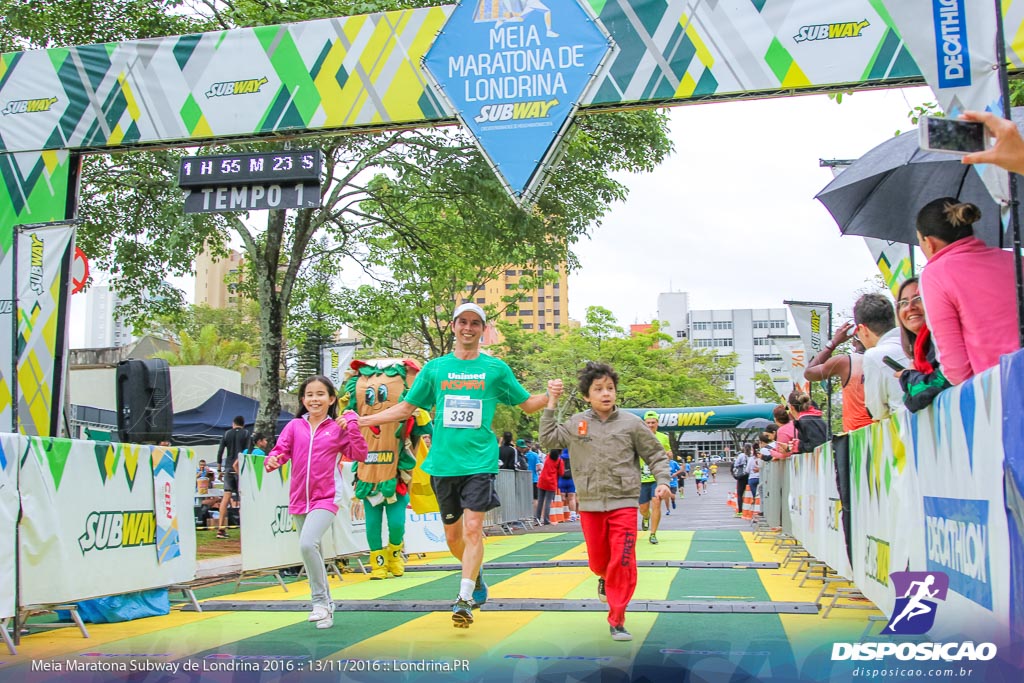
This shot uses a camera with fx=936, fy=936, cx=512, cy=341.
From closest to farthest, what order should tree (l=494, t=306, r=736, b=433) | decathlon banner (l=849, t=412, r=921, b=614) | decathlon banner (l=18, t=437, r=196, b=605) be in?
decathlon banner (l=849, t=412, r=921, b=614) < decathlon banner (l=18, t=437, r=196, b=605) < tree (l=494, t=306, r=736, b=433)

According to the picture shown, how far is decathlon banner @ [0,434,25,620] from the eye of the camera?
5574 mm

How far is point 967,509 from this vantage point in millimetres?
3652

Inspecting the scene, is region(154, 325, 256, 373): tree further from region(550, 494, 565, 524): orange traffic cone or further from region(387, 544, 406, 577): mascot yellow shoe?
region(387, 544, 406, 577): mascot yellow shoe

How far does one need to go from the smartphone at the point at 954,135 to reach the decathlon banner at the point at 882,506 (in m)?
1.34

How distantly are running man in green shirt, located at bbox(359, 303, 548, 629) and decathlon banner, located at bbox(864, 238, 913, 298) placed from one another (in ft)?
16.1

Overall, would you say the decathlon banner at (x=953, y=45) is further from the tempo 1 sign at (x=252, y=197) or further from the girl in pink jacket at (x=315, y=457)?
the tempo 1 sign at (x=252, y=197)

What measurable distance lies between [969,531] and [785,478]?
9.71 m

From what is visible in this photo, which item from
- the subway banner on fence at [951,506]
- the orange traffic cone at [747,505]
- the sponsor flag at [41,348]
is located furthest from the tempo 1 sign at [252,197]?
the orange traffic cone at [747,505]

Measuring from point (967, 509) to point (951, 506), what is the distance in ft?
0.86

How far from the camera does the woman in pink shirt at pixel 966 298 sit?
412 cm

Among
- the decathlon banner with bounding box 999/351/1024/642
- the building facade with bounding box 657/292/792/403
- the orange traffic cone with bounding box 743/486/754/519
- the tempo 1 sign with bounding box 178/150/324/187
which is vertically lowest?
the orange traffic cone with bounding box 743/486/754/519

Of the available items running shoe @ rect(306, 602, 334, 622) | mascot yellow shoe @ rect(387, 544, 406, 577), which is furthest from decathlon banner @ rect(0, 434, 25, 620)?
mascot yellow shoe @ rect(387, 544, 406, 577)

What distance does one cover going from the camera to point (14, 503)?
5.82 meters

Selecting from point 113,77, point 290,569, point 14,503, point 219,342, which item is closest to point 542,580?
point 290,569
